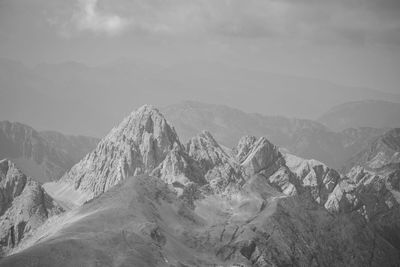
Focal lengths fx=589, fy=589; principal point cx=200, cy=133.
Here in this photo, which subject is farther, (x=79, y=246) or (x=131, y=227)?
(x=131, y=227)

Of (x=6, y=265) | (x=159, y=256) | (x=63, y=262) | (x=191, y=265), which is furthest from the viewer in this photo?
(x=191, y=265)

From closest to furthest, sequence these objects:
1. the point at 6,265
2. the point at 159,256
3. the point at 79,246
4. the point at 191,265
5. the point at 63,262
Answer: the point at 6,265
the point at 63,262
the point at 79,246
the point at 159,256
the point at 191,265

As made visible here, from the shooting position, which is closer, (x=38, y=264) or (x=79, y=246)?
(x=38, y=264)

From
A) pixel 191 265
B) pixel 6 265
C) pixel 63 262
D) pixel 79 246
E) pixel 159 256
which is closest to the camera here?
pixel 6 265

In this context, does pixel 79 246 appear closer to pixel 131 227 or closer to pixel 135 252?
pixel 135 252

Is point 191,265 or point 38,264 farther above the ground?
point 38,264

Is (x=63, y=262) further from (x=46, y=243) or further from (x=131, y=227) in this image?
(x=131, y=227)

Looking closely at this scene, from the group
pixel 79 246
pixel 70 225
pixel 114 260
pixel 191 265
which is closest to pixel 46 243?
pixel 79 246

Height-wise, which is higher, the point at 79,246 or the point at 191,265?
the point at 79,246

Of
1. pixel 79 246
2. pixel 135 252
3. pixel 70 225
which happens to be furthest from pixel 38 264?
pixel 70 225
